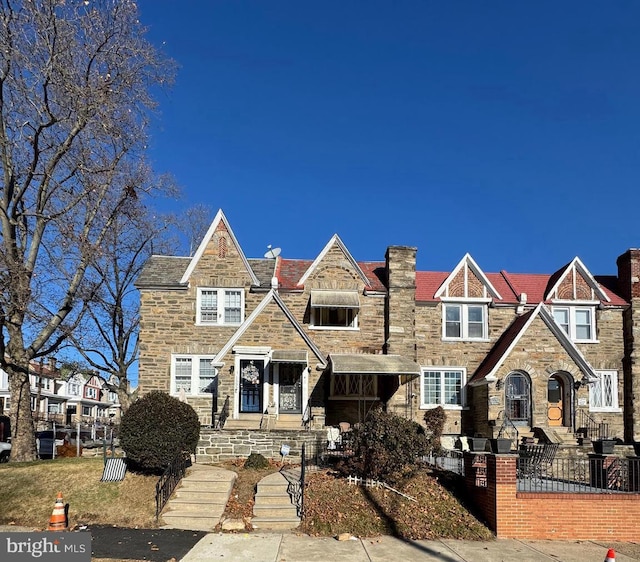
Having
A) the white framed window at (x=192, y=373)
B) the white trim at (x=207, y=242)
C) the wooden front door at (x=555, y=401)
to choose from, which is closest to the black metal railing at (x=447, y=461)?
the wooden front door at (x=555, y=401)

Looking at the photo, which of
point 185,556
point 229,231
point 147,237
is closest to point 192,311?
point 229,231

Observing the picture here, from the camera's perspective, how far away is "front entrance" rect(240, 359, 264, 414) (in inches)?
849

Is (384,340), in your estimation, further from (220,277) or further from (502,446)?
(502,446)

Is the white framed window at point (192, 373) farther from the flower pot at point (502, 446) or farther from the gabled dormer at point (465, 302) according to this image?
the flower pot at point (502, 446)

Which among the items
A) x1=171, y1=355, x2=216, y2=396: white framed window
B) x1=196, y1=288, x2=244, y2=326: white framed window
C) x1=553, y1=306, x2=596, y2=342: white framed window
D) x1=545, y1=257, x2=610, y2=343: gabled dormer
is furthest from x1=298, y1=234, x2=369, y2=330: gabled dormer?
x1=553, y1=306, x2=596, y2=342: white framed window

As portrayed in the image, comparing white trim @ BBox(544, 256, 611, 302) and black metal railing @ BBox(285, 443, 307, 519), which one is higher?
white trim @ BBox(544, 256, 611, 302)

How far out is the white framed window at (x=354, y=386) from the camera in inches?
917

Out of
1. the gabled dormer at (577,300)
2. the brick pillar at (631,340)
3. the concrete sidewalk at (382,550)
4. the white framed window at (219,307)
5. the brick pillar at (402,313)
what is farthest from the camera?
the gabled dormer at (577,300)

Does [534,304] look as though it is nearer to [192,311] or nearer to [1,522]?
[192,311]

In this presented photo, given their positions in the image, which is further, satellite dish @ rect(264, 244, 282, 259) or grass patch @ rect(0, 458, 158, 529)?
satellite dish @ rect(264, 244, 282, 259)

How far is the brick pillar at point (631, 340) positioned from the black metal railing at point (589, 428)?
2.05 m

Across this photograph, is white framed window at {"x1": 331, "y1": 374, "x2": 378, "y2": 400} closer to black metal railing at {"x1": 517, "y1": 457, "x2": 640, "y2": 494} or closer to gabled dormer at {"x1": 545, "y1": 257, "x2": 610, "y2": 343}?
gabled dormer at {"x1": 545, "y1": 257, "x2": 610, "y2": 343}

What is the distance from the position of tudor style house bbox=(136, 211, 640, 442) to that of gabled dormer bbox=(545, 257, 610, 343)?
2.1 inches

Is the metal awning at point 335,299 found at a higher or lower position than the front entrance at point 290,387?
higher
